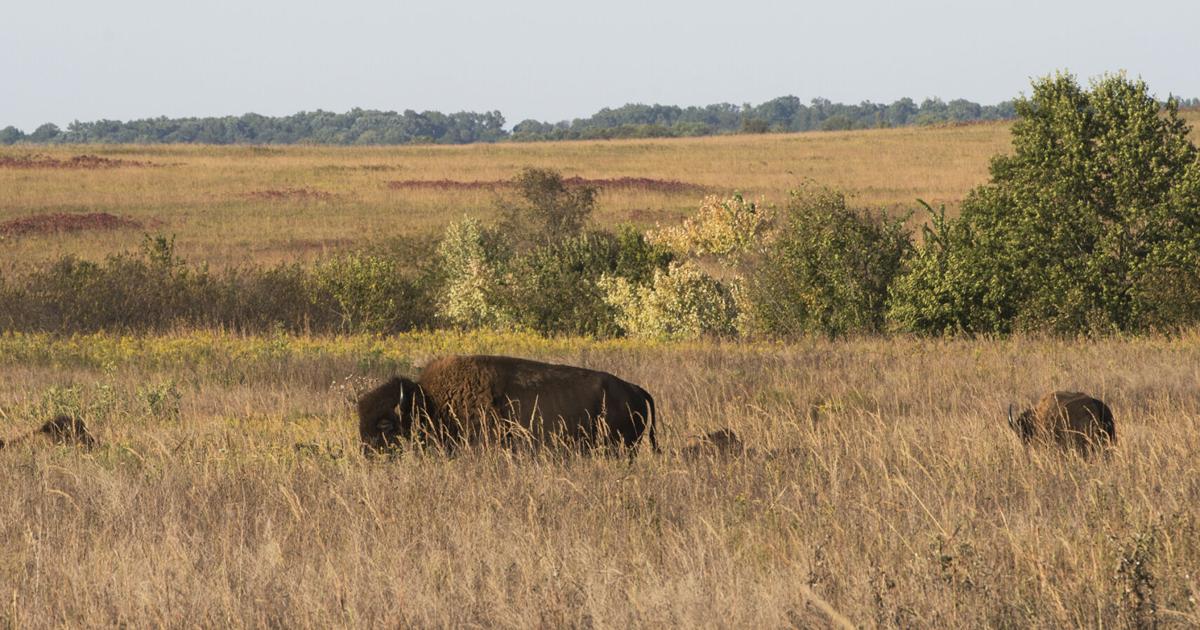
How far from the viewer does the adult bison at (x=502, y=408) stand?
8539 mm

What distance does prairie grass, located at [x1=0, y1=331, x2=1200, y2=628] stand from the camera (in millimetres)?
4969

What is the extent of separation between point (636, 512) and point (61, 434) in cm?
534

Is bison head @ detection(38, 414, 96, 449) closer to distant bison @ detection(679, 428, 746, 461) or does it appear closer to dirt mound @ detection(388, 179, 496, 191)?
distant bison @ detection(679, 428, 746, 461)

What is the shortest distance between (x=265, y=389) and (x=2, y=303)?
34.7 ft

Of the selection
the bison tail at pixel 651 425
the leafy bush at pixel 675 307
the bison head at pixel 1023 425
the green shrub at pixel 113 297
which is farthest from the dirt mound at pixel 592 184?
the bison tail at pixel 651 425

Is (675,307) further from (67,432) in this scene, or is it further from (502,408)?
(502,408)

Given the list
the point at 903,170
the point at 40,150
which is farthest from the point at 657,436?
the point at 40,150

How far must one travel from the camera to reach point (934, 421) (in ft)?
36.1

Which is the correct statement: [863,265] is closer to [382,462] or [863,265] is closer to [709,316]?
[709,316]

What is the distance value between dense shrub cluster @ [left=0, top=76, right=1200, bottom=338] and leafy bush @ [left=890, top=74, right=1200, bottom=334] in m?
0.03

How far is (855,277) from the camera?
891 inches

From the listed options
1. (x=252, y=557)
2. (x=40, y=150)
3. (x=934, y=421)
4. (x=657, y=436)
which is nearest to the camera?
(x=252, y=557)

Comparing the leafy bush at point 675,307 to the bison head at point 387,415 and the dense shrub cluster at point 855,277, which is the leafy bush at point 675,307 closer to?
the dense shrub cluster at point 855,277

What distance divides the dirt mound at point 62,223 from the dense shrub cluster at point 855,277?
969 inches
